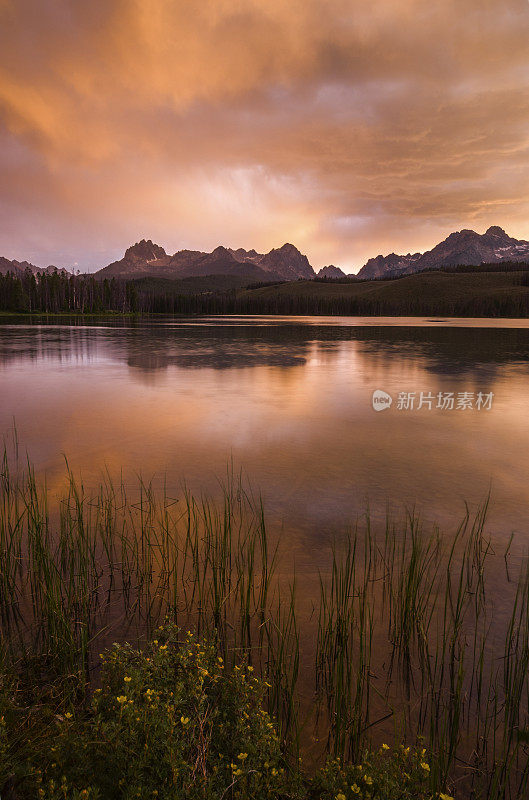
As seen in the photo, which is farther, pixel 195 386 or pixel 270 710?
pixel 195 386

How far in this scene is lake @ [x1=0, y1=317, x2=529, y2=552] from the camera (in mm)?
11344

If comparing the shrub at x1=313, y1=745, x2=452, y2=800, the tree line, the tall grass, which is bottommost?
the tall grass

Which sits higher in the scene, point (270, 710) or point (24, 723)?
point (24, 723)

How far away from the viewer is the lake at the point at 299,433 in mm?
11344

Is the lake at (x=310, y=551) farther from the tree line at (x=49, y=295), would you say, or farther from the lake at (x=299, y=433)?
the tree line at (x=49, y=295)

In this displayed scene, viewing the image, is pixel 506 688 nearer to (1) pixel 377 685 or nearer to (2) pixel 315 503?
(1) pixel 377 685

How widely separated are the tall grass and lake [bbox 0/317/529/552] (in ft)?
5.76

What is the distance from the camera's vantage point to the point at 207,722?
4.25m

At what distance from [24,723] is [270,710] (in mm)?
2436

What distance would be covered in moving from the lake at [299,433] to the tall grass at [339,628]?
1.76m

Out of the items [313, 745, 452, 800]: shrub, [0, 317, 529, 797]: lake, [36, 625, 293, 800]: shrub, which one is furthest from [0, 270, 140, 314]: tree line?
[313, 745, 452, 800]: shrub

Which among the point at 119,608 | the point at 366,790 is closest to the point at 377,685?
the point at 366,790

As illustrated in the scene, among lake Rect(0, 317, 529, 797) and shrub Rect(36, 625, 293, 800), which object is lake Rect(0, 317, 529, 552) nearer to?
lake Rect(0, 317, 529, 797)

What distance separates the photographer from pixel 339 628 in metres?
5.70
